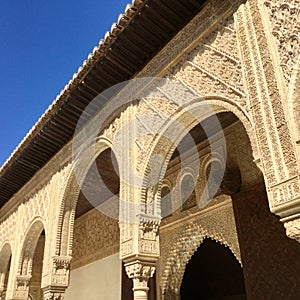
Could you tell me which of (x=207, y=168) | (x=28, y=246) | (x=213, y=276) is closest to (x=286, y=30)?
(x=207, y=168)

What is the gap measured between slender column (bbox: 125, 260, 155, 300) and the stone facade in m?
0.01

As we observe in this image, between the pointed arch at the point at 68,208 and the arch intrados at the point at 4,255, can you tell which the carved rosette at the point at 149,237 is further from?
the arch intrados at the point at 4,255

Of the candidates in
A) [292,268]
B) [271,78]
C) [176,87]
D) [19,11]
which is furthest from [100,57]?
[19,11]

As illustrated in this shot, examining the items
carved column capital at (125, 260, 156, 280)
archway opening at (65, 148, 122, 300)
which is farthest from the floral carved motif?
archway opening at (65, 148, 122, 300)

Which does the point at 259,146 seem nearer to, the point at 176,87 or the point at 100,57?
the point at 176,87

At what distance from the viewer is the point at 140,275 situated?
14.7 feet

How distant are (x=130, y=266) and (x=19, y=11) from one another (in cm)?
868

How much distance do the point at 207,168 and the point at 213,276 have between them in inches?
186

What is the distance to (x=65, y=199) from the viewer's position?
22.1 feet

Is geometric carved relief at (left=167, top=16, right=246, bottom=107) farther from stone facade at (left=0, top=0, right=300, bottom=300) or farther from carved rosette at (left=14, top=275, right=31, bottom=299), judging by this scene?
carved rosette at (left=14, top=275, right=31, bottom=299)

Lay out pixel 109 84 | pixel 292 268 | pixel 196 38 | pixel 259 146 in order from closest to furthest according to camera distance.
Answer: pixel 259 146
pixel 196 38
pixel 292 268
pixel 109 84

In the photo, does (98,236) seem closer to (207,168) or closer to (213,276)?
(213,276)

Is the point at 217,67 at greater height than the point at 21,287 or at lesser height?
greater

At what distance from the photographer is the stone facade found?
3.23 m
